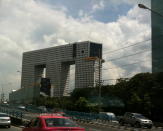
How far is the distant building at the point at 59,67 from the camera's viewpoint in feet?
233

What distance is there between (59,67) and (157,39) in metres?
28.3

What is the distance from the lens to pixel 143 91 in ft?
214

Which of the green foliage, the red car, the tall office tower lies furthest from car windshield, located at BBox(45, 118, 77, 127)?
the green foliage

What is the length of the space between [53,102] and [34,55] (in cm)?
1554

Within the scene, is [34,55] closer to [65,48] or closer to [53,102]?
[53,102]

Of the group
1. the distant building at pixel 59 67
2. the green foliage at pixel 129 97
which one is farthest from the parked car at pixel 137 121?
the distant building at pixel 59 67

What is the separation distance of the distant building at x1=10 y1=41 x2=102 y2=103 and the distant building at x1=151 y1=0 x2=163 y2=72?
35.6 feet

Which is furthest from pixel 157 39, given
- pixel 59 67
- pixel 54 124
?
pixel 54 124

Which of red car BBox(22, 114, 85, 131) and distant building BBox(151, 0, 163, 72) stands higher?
Answer: distant building BBox(151, 0, 163, 72)

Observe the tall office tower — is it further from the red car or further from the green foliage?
the red car

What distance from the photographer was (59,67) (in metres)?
87.3

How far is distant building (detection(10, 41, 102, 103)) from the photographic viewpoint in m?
70.9

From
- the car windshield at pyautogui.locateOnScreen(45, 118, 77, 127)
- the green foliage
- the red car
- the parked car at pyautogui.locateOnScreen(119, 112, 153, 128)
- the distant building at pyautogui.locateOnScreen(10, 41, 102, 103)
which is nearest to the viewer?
the red car

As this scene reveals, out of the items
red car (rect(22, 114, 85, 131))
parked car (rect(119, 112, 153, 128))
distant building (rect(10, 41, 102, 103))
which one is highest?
distant building (rect(10, 41, 102, 103))
